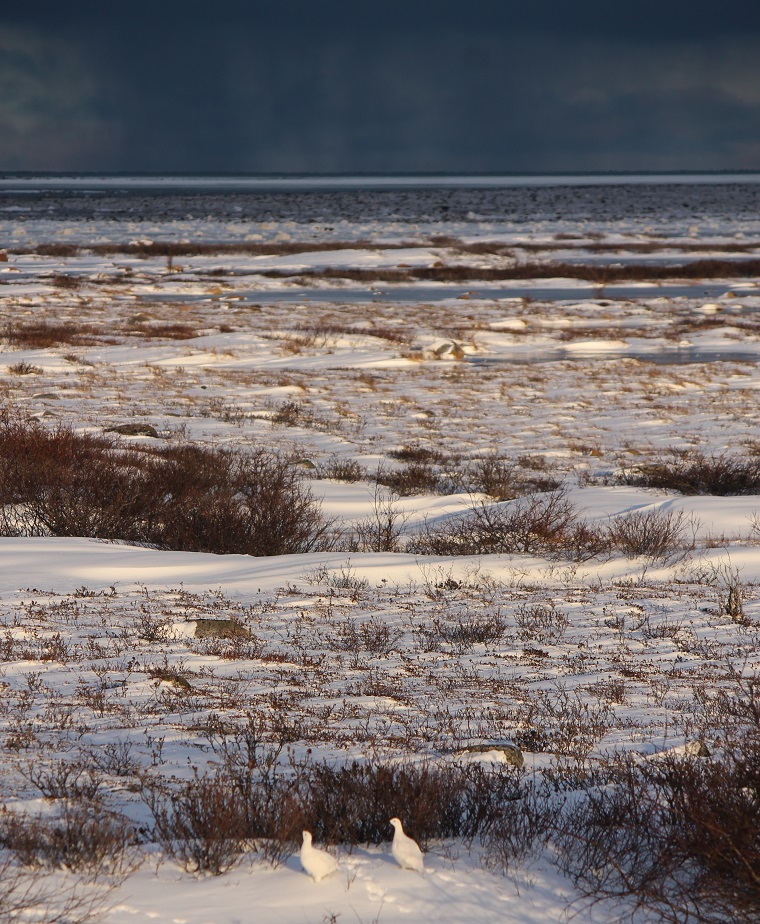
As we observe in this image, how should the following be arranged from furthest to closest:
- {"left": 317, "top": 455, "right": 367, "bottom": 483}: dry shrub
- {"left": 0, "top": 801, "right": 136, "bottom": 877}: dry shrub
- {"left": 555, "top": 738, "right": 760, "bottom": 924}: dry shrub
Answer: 1. {"left": 317, "top": 455, "right": 367, "bottom": 483}: dry shrub
2. {"left": 0, "top": 801, "right": 136, "bottom": 877}: dry shrub
3. {"left": 555, "top": 738, "right": 760, "bottom": 924}: dry shrub

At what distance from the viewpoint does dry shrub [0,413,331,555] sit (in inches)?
300

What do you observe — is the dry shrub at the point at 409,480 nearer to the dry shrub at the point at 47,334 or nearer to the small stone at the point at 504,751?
the small stone at the point at 504,751

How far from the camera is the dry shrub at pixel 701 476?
950cm

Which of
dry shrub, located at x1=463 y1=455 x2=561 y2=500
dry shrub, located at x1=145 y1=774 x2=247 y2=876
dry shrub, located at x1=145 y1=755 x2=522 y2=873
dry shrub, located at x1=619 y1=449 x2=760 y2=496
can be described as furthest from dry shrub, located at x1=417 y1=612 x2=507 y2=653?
dry shrub, located at x1=619 y1=449 x2=760 y2=496

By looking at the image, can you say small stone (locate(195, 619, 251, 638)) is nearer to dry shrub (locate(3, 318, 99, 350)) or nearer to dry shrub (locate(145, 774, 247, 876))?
dry shrub (locate(145, 774, 247, 876))

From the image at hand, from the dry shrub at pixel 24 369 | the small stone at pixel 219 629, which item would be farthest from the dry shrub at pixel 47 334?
the small stone at pixel 219 629

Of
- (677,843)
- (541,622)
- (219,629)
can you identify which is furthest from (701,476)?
(677,843)

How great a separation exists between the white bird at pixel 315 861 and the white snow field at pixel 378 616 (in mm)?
52

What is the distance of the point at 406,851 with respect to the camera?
2.80 meters

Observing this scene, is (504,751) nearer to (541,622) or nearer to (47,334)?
(541,622)

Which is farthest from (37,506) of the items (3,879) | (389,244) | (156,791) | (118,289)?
(389,244)

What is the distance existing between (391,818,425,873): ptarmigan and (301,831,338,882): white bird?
19 centimetres

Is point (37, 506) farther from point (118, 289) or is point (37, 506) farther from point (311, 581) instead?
point (118, 289)

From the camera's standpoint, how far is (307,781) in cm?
322
